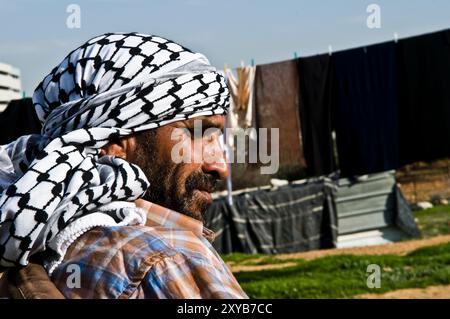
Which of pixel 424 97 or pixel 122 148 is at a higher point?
pixel 122 148

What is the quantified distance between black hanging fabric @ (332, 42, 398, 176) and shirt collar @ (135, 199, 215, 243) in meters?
7.26

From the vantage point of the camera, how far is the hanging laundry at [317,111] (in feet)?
30.2

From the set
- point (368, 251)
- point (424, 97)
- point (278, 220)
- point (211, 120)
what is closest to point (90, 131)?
point (211, 120)

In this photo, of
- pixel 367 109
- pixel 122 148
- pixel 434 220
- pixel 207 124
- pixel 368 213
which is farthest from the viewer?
pixel 434 220

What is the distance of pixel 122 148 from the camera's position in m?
1.92

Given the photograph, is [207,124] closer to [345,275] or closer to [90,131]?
[90,131]

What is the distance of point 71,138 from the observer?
5.84 feet

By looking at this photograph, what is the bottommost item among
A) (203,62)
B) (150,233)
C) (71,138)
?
(150,233)

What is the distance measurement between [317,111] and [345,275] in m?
1.96

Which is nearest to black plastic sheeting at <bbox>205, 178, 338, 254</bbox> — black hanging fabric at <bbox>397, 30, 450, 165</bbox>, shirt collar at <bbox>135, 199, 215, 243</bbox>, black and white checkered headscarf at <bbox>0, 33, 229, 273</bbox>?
black hanging fabric at <bbox>397, 30, 450, 165</bbox>

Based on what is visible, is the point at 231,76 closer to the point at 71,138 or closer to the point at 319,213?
the point at 319,213

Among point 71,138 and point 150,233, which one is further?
point 71,138
